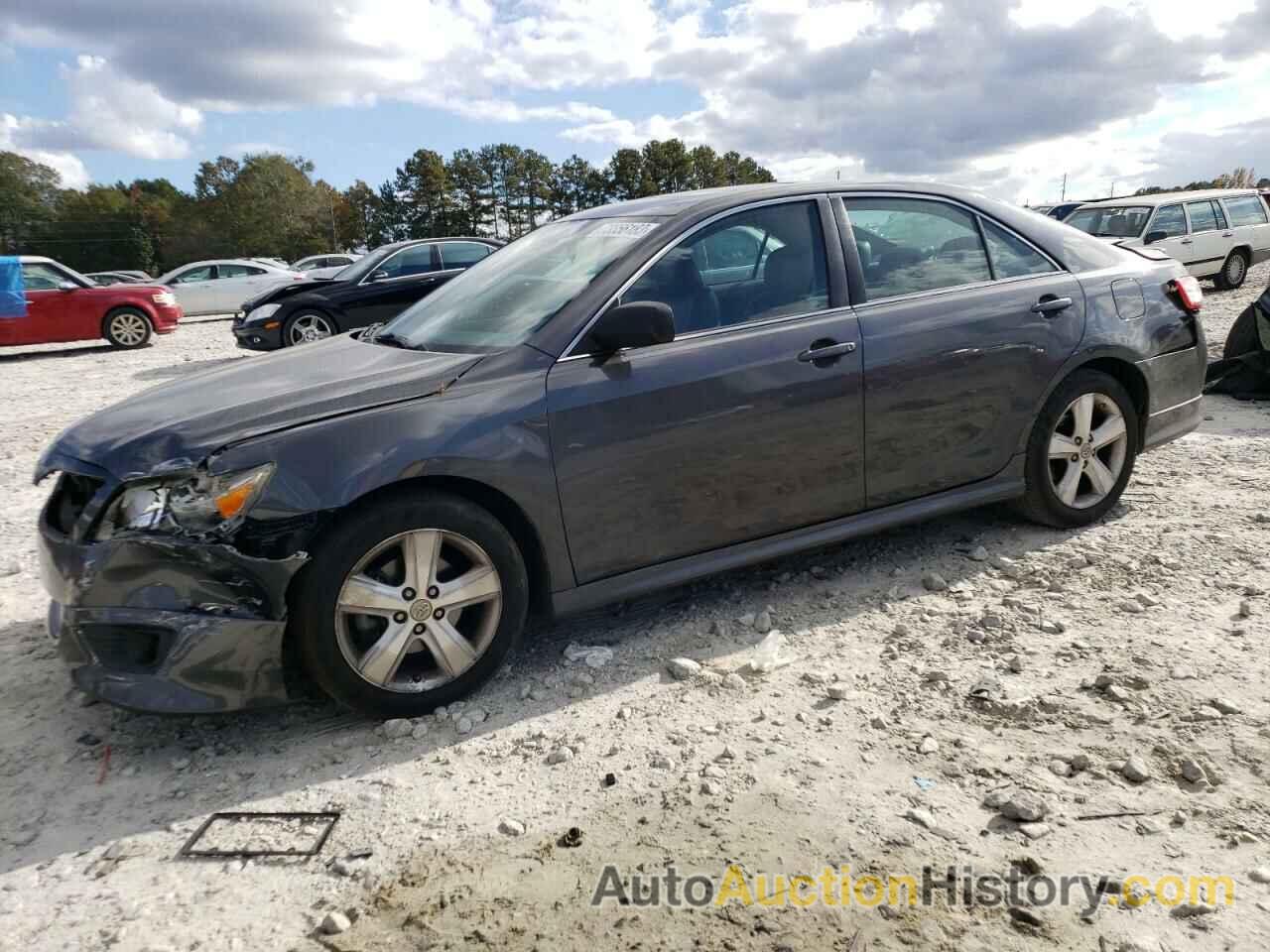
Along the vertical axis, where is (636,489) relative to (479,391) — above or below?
below

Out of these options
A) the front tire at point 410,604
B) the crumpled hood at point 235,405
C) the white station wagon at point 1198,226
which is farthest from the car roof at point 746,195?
the white station wagon at point 1198,226

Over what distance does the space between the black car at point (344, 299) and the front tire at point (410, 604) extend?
31.2 ft

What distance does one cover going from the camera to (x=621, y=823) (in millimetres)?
2602

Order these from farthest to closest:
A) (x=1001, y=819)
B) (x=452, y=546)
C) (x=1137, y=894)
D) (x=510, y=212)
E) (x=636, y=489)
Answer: (x=510, y=212) → (x=636, y=489) → (x=452, y=546) → (x=1001, y=819) → (x=1137, y=894)

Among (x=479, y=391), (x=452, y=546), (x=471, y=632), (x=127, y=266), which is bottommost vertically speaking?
(x=471, y=632)

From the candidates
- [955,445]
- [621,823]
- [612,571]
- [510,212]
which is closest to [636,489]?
[612,571]

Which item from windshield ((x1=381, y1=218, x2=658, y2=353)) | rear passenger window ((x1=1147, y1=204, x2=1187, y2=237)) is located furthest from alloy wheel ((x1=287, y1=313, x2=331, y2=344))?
rear passenger window ((x1=1147, y1=204, x2=1187, y2=237))

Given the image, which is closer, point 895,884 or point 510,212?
point 895,884

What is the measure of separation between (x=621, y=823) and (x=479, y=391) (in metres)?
1.50

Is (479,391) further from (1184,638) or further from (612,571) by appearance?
(1184,638)

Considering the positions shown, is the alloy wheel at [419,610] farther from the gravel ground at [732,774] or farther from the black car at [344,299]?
the black car at [344,299]

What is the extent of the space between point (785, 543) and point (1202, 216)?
1559 centimetres

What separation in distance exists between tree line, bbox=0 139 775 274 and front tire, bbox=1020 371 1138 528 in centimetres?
6957

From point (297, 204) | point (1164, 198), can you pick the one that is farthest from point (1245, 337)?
point (297, 204)
